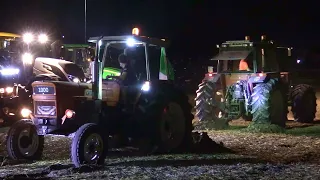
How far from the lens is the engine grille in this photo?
391 inches

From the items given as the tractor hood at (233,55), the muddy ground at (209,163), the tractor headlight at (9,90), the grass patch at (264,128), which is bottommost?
the muddy ground at (209,163)

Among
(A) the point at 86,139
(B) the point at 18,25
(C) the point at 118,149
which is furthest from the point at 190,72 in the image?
(A) the point at 86,139

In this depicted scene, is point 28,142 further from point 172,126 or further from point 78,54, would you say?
point 78,54

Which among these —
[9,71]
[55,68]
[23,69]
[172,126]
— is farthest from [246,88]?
[23,69]

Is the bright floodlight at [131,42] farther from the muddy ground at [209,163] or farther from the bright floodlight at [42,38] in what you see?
the bright floodlight at [42,38]

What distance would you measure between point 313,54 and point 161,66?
4219cm

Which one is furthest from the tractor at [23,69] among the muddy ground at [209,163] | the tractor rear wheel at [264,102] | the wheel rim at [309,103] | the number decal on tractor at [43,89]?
the wheel rim at [309,103]

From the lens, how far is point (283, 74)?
17.1 metres

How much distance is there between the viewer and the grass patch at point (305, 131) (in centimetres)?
1482

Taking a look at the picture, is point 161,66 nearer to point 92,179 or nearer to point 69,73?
point 92,179

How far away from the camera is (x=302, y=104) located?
1792 cm

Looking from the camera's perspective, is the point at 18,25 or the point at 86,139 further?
the point at 18,25

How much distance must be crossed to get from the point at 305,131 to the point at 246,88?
204 centimetres

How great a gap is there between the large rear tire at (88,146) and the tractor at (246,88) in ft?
21.7
